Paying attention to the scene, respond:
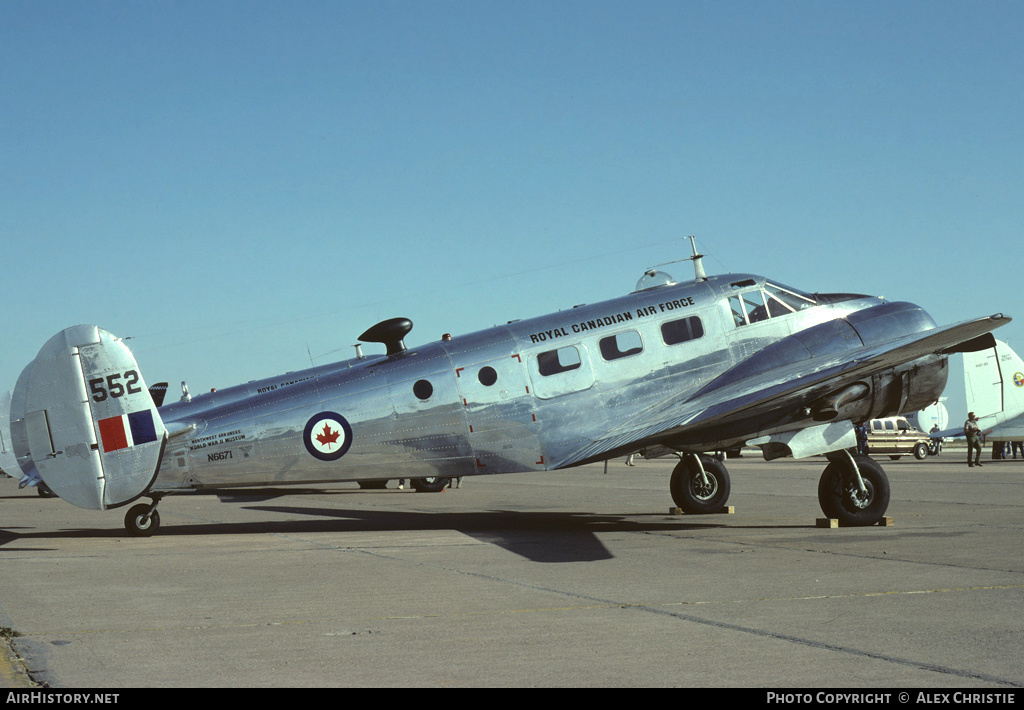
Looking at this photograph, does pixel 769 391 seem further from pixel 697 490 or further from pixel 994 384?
pixel 994 384

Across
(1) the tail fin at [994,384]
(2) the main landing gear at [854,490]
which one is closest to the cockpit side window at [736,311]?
(2) the main landing gear at [854,490]

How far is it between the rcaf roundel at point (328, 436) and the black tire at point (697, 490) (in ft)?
24.4

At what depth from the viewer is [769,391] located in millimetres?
13922

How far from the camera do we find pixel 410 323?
51.8 feet

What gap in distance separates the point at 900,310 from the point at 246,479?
11201mm

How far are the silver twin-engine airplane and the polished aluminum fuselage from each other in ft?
0.08

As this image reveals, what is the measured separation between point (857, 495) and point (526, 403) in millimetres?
5694

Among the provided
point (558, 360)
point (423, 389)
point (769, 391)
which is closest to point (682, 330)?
point (558, 360)

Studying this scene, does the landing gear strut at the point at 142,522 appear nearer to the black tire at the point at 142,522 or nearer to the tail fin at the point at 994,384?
the black tire at the point at 142,522

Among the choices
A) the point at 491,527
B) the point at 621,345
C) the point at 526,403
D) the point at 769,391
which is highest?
the point at 621,345

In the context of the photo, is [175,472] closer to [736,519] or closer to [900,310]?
[736,519]

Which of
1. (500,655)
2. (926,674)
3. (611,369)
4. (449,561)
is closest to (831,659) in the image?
(926,674)

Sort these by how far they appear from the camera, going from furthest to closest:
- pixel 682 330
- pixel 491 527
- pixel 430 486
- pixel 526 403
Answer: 1. pixel 430 486
2. pixel 491 527
3. pixel 682 330
4. pixel 526 403

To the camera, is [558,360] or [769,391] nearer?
[769,391]
